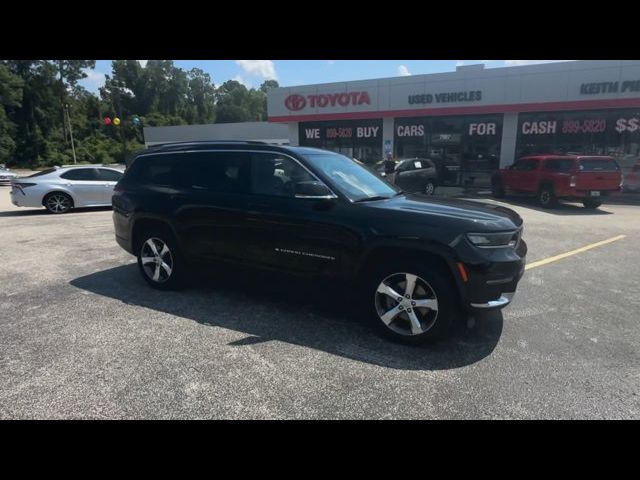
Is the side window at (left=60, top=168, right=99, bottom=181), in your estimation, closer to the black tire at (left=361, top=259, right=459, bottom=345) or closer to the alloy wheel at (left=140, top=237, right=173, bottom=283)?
the alloy wheel at (left=140, top=237, right=173, bottom=283)

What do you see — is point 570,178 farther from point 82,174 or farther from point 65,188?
point 65,188

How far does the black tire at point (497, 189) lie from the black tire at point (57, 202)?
15510 mm

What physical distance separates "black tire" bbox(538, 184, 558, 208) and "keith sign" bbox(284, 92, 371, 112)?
1121 centimetres

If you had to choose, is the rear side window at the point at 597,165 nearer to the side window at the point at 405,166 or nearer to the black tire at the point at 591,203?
the black tire at the point at 591,203

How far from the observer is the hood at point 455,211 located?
3578 millimetres

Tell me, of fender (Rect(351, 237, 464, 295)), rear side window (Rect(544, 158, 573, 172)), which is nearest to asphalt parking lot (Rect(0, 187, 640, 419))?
fender (Rect(351, 237, 464, 295))

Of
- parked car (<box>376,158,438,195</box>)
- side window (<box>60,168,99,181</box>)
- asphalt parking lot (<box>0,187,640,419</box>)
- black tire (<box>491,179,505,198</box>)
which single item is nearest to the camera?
asphalt parking lot (<box>0,187,640,419</box>)

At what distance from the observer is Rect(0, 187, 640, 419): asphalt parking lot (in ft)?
9.34

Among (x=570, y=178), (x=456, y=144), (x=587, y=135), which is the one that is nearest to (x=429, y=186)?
(x=456, y=144)

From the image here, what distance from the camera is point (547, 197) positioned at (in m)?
13.7

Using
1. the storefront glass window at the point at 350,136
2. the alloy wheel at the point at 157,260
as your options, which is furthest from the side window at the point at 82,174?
the storefront glass window at the point at 350,136

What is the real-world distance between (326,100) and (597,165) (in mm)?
14518

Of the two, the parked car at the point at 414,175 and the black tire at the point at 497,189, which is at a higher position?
the parked car at the point at 414,175

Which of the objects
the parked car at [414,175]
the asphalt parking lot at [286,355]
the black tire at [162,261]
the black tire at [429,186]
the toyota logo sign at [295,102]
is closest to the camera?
the asphalt parking lot at [286,355]
